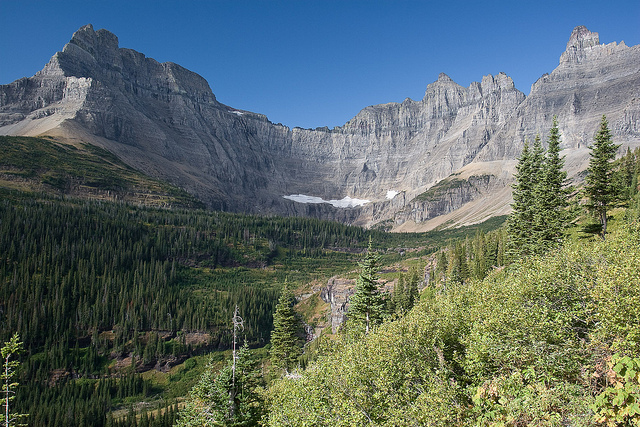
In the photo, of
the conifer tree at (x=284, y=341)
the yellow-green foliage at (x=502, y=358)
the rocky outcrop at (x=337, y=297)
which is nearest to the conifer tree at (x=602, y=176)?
the yellow-green foliage at (x=502, y=358)

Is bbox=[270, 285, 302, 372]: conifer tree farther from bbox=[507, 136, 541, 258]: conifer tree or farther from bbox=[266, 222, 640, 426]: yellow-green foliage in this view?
bbox=[507, 136, 541, 258]: conifer tree

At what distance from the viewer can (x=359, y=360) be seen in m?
24.8

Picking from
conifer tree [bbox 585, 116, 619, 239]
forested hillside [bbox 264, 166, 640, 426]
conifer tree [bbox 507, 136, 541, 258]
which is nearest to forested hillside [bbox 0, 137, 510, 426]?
forested hillside [bbox 264, 166, 640, 426]

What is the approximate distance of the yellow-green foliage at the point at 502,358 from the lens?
1628cm

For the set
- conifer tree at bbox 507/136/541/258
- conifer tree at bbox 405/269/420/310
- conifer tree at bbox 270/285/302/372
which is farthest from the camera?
conifer tree at bbox 405/269/420/310

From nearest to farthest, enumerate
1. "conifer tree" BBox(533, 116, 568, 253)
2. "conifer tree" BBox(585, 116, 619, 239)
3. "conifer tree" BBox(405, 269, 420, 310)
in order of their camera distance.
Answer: "conifer tree" BBox(533, 116, 568, 253), "conifer tree" BBox(585, 116, 619, 239), "conifer tree" BBox(405, 269, 420, 310)

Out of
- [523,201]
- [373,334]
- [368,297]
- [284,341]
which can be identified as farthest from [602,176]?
[284,341]

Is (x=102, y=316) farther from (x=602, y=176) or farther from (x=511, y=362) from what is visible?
(x=602, y=176)

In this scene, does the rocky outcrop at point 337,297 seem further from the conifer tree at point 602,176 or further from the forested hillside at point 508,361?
the forested hillside at point 508,361

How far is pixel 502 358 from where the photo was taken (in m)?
20.6

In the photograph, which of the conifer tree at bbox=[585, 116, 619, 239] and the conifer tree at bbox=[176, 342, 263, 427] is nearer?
the conifer tree at bbox=[176, 342, 263, 427]

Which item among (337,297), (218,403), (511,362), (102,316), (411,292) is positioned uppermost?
(511,362)

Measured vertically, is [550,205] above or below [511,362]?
above

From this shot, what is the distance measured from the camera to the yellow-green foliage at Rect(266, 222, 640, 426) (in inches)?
641
